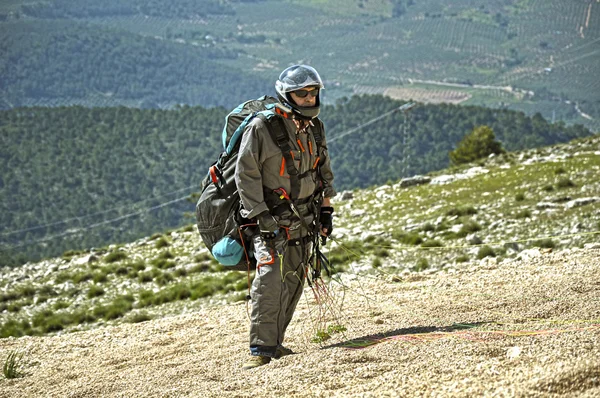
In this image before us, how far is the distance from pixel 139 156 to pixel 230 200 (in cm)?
10852

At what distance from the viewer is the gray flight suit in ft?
24.5

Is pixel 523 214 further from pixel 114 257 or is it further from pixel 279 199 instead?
pixel 114 257

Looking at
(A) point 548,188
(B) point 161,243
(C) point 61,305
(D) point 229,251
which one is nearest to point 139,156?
(B) point 161,243

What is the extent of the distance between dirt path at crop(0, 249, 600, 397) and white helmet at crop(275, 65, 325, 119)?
2.09 m

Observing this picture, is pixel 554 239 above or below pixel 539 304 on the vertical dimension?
below

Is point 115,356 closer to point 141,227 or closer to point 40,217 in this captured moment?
point 141,227

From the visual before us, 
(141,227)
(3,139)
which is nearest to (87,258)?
(141,227)

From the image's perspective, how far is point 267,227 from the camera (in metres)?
7.58

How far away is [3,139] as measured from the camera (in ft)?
372

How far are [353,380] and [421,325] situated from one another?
223 cm

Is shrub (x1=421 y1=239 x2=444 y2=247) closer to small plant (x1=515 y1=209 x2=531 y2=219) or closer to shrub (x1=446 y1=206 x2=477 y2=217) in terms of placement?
small plant (x1=515 y1=209 x2=531 y2=219)

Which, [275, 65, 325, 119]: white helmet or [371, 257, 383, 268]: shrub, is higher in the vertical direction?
[275, 65, 325, 119]: white helmet

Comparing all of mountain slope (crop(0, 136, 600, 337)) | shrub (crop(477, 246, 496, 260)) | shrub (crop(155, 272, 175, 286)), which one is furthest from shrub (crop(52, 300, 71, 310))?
shrub (crop(477, 246, 496, 260))

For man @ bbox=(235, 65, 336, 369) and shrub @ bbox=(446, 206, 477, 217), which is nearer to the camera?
man @ bbox=(235, 65, 336, 369)
